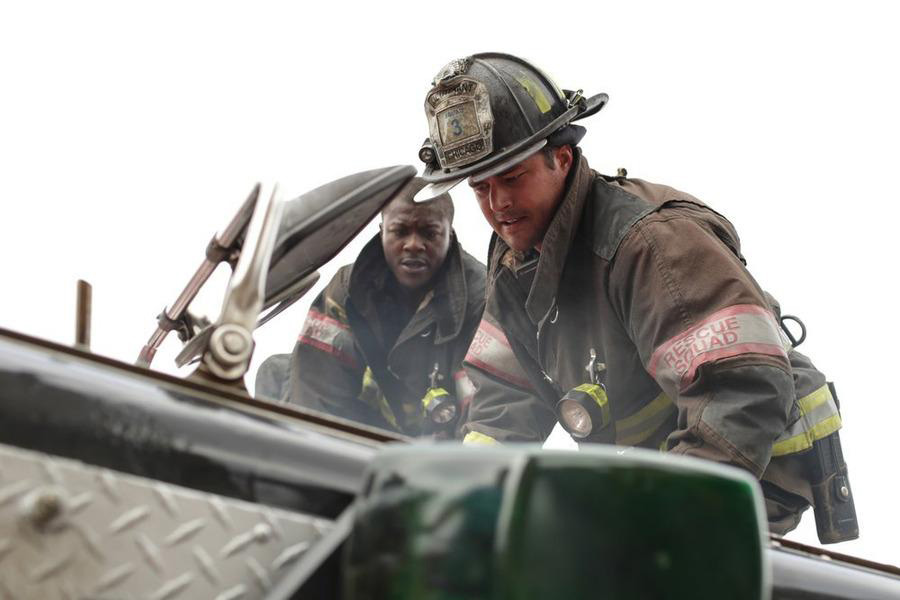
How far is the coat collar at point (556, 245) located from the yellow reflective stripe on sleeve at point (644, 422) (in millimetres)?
369

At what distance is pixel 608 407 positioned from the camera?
294 centimetres

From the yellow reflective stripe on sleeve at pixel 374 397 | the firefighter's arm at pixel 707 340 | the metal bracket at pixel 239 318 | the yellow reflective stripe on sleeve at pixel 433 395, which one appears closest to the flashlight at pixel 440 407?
the yellow reflective stripe on sleeve at pixel 433 395

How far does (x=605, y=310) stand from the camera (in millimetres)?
2951

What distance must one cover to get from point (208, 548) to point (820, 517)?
7.96 feet

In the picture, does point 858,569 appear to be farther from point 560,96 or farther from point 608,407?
point 560,96

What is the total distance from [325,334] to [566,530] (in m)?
4.59

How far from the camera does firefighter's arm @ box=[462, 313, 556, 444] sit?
3.32 meters

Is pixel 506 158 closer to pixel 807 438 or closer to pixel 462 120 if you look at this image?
pixel 462 120

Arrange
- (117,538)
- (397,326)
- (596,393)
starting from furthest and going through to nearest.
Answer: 1. (397,326)
2. (596,393)
3. (117,538)

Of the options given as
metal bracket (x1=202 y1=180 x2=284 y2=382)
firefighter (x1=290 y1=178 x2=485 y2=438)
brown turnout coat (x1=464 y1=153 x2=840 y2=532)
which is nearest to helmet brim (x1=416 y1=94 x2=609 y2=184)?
brown turnout coat (x1=464 y1=153 x2=840 y2=532)

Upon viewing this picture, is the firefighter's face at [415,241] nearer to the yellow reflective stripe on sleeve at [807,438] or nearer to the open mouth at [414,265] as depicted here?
the open mouth at [414,265]

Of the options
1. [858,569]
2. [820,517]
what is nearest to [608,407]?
[820,517]

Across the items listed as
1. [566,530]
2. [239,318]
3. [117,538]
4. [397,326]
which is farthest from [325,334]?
[566,530]

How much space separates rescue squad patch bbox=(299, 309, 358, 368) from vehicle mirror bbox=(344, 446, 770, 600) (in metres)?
4.43
